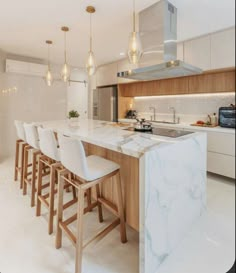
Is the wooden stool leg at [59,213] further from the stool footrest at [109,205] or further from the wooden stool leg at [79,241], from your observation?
A: the stool footrest at [109,205]

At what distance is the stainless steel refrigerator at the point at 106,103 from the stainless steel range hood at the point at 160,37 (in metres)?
2.26

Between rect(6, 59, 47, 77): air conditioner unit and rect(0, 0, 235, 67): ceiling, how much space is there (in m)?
0.29

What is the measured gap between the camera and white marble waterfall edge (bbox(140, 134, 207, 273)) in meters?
1.26

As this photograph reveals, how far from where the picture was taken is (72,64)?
502 centimetres

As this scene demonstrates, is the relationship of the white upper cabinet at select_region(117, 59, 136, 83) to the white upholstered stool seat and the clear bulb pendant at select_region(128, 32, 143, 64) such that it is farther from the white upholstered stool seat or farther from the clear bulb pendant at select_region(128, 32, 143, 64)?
the white upholstered stool seat

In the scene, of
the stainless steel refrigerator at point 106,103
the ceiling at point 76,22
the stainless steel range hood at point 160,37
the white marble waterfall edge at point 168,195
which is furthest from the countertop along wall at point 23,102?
the white marble waterfall edge at point 168,195

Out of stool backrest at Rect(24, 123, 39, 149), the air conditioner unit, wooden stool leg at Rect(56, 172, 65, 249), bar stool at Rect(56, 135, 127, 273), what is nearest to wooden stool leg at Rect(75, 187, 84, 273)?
bar stool at Rect(56, 135, 127, 273)

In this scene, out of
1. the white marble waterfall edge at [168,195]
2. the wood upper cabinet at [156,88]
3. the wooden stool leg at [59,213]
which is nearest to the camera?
the white marble waterfall edge at [168,195]

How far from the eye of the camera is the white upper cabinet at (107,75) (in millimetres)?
4730

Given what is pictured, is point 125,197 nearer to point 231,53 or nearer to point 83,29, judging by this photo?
point 231,53

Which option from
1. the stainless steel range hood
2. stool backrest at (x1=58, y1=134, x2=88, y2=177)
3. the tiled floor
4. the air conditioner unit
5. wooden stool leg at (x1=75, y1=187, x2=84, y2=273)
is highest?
the air conditioner unit

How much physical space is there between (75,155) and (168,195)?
0.76 metres

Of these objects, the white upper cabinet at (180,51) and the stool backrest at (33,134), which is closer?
the white upper cabinet at (180,51)

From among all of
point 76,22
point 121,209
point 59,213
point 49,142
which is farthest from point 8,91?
point 121,209
